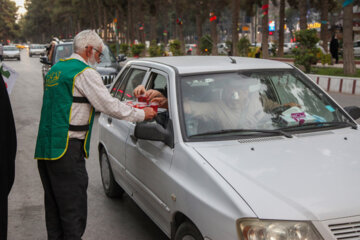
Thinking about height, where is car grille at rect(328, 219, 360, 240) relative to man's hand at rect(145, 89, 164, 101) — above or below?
below

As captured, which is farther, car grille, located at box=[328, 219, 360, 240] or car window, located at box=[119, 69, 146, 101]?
car window, located at box=[119, 69, 146, 101]

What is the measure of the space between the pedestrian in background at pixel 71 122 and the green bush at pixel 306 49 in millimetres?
16224

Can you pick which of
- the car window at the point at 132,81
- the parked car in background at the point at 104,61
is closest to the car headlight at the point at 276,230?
the car window at the point at 132,81

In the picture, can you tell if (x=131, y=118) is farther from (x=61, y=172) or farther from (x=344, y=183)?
(x=344, y=183)

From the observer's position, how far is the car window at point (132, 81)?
464 cm

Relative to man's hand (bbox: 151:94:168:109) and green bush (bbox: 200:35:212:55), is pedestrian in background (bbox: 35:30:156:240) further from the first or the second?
green bush (bbox: 200:35:212:55)

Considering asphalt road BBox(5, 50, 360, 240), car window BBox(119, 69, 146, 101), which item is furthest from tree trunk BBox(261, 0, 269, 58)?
car window BBox(119, 69, 146, 101)

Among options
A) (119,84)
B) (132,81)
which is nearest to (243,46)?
(119,84)

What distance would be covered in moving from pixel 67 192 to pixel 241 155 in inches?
52.5

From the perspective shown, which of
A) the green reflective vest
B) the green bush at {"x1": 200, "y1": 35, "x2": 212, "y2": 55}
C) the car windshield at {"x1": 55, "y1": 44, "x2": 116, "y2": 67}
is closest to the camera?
the green reflective vest

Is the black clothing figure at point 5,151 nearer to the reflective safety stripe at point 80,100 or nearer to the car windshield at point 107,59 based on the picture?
the reflective safety stripe at point 80,100

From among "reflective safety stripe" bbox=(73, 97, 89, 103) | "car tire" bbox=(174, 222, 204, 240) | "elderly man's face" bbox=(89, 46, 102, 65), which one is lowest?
"car tire" bbox=(174, 222, 204, 240)

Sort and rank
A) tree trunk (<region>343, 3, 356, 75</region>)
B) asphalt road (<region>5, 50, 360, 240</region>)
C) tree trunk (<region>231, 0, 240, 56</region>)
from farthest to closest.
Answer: tree trunk (<region>231, 0, 240, 56</region>), tree trunk (<region>343, 3, 356, 75</region>), asphalt road (<region>5, 50, 360, 240</region>)

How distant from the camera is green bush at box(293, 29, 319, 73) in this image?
735 inches
